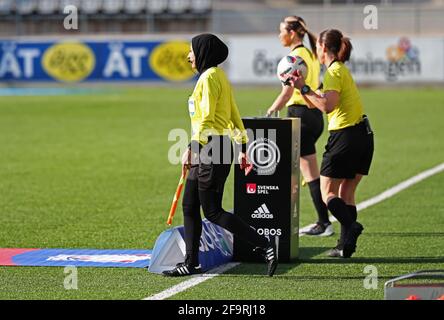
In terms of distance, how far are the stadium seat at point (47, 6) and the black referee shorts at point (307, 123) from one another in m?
32.9

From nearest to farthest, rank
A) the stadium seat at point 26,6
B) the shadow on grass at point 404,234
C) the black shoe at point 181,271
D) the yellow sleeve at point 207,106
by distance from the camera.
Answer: the yellow sleeve at point 207,106 → the black shoe at point 181,271 → the shadow on grass at point 404,234 → the stadium seat at point 26,6

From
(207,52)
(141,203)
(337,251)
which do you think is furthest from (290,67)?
(141,203)

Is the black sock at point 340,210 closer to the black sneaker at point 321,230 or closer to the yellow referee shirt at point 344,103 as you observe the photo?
the yellow referee shirt at point 344,103

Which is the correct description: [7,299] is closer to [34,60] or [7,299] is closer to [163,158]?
[163,158]

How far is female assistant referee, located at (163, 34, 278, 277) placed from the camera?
28.2ft

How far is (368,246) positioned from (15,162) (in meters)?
9.01

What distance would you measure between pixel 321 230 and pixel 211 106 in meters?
3.12

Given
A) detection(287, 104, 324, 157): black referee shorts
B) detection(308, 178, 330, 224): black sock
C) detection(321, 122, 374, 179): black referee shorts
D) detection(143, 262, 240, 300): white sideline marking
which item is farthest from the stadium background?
detection(287, 104, 324, 157): black referee shorts

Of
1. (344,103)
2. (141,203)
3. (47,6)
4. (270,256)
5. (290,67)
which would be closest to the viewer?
(270,256)

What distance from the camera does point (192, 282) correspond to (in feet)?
27.9

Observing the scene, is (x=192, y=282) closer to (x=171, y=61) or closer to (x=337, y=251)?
(x=337, y=251)

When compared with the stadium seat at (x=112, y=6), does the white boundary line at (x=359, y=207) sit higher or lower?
lower

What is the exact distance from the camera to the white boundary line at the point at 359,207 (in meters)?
8.09

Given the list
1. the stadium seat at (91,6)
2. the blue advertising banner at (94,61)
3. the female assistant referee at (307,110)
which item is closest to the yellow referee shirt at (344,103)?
the female assistant referee at (307,110)
